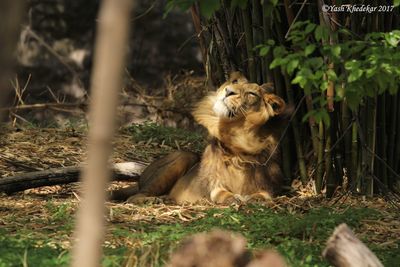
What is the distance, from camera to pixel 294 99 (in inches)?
334

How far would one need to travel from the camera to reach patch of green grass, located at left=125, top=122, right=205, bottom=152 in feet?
34.0

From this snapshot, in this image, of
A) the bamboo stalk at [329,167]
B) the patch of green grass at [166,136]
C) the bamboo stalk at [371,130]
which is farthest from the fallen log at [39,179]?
the bamboo stalk at [371,130]

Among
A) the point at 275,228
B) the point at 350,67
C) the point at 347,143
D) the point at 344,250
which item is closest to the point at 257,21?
the point at 347,143

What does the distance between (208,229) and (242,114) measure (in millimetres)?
2057

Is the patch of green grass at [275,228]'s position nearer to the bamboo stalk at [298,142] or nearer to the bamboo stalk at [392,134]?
the bamboo stalk at [298,142]

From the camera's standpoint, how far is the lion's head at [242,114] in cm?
806

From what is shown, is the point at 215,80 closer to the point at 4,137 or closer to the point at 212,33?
the point at 212,33

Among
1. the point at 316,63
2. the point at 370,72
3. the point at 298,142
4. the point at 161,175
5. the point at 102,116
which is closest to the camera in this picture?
the point at 102,116

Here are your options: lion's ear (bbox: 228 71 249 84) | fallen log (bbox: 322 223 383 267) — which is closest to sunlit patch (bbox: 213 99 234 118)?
lion's ear (bbox: 228 71 249 84)

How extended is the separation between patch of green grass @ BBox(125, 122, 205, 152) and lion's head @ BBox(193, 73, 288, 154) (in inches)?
71.7

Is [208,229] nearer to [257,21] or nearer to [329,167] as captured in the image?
[329,167]

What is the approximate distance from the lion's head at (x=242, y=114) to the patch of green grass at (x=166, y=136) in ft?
5.97

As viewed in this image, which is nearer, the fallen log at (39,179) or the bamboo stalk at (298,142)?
the fallen log at (39,179)

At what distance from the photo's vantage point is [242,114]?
8195 mm
